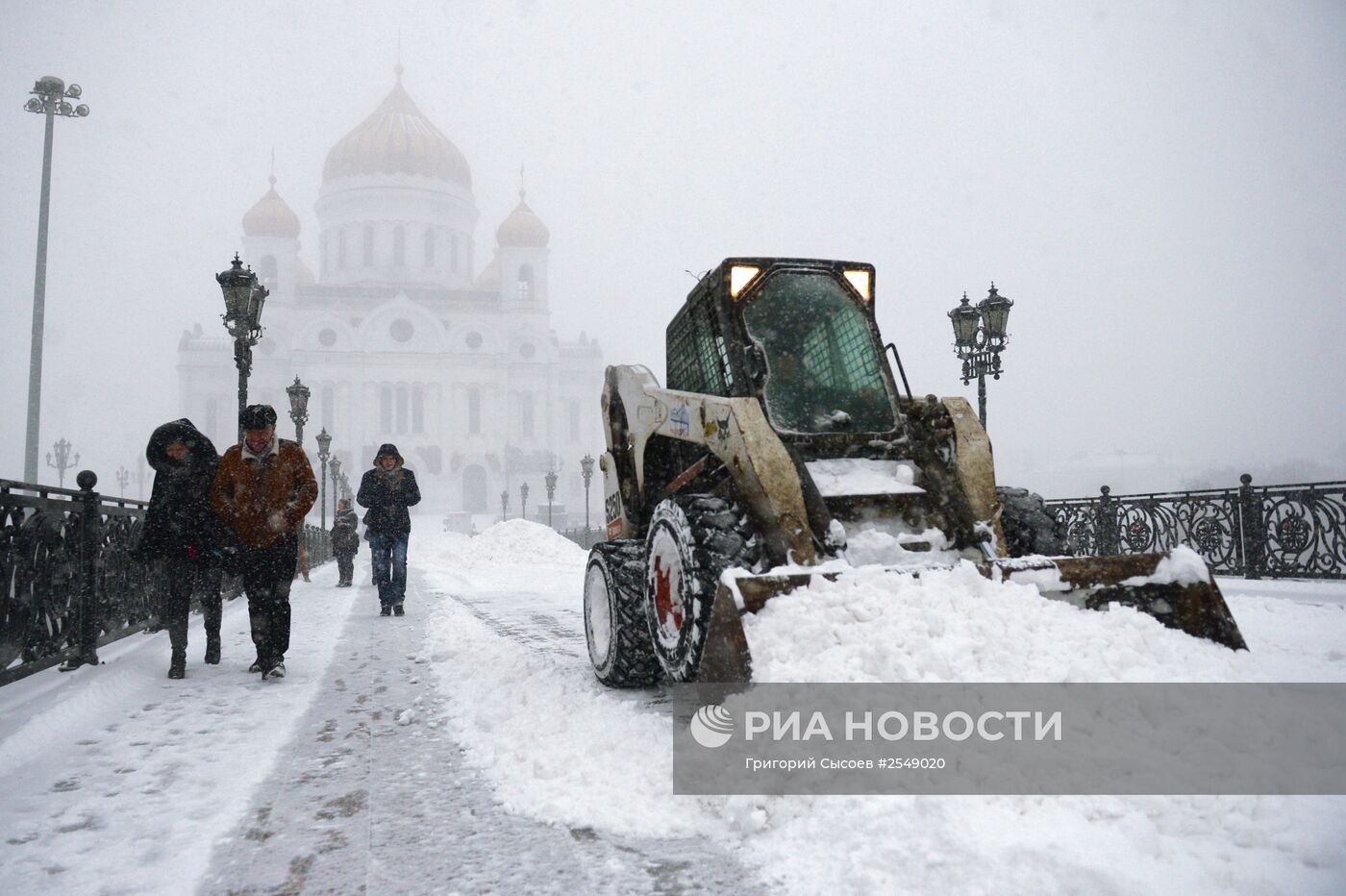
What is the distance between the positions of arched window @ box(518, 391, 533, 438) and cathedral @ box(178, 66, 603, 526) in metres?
0.14

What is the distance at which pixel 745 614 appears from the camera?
3.01 metres

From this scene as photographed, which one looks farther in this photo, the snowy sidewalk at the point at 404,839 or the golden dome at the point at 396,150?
the golden dome at the point at 396,150

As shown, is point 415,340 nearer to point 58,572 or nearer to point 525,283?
point 525,283

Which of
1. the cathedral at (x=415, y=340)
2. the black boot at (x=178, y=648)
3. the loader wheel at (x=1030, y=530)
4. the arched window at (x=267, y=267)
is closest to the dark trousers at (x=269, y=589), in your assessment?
the black boot at (x=178, y=648)

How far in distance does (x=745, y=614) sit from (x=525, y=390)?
81.7m

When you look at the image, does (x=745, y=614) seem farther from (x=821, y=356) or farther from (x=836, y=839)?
(x=821, y=356)

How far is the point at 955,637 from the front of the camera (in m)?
2.83

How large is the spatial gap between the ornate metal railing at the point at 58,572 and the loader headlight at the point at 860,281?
196 inches

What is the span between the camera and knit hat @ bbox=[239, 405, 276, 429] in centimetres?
554

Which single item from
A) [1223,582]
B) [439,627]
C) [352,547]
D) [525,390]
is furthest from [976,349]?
[525,390]

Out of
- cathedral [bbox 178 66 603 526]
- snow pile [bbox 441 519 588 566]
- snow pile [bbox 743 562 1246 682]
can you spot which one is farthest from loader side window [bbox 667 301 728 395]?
cathedral [bbox 178 66 603 526]

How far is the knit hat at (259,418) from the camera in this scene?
5.54 meters

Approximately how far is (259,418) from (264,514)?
694mm

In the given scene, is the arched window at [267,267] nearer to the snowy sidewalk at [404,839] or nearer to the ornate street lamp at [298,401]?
the ornate street lamp at [298,401]
